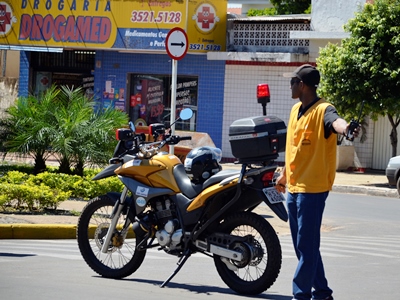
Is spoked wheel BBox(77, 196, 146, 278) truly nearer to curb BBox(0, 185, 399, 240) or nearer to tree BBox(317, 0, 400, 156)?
curb BBox(0, 185, 399, 240)

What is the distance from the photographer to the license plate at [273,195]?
747 centimetres

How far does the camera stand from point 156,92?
3002 centimetres

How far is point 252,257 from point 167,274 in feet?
4.73

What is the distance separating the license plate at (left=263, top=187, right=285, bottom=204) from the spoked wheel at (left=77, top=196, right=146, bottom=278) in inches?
62.3

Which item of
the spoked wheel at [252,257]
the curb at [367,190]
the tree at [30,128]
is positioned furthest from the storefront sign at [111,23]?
the spoked wheel at [252,257]

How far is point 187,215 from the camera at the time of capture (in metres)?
8.03

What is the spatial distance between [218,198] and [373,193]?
550 inches

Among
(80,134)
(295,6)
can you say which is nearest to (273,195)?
(80,134)

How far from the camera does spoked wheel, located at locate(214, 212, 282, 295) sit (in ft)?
24.5

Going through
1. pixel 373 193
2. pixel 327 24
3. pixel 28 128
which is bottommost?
pixel 373 193

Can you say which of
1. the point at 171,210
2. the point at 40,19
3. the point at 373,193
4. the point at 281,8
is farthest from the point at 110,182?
the point at 281,8

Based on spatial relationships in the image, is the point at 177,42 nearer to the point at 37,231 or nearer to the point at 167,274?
the point at 37,231

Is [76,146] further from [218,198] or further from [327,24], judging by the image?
[327,24]

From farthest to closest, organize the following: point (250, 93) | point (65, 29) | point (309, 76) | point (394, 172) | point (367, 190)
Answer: point (65, 29) < point (250, 93) < point (367, 190) < point (394, 172) < point (309, 76)
